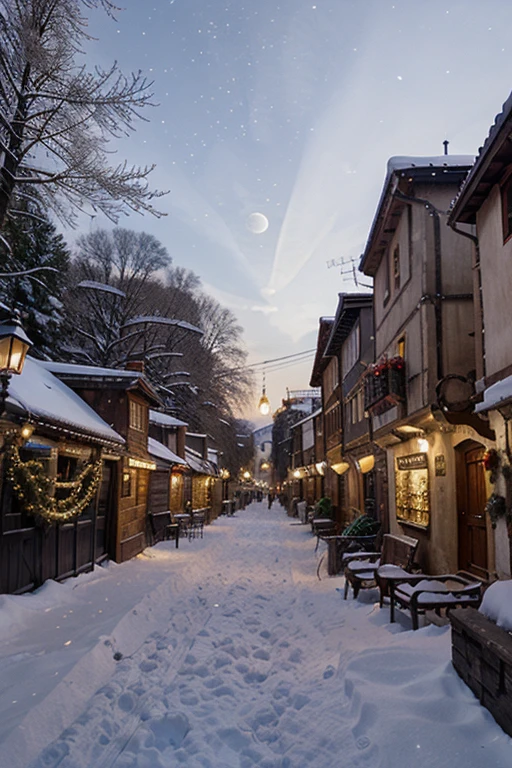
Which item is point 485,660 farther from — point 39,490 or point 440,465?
point 39,490

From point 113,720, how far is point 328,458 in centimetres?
2305

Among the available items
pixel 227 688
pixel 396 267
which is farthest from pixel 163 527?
pixel 227 688

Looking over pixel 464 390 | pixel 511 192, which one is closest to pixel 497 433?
pixel 464 390

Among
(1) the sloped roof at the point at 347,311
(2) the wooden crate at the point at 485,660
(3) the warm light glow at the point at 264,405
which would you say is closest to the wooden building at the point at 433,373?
(2) the wooden crate at the point at 485,660

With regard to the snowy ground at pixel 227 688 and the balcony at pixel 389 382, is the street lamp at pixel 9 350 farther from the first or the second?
the balcony at pixel 389 382

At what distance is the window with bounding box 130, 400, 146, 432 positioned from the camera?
50.9 feet

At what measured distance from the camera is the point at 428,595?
Result: 6.99m

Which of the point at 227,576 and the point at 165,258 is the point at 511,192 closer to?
the point at 227,576

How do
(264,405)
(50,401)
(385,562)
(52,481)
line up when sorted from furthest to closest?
(264,405) < (385,562) < (50,401) < (52,481)

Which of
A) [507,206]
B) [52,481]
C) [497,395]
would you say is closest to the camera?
[497,395]

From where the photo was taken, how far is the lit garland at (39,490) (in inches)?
327

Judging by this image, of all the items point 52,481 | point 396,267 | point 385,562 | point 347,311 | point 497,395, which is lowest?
point 385,562

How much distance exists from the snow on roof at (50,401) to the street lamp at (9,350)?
22.7 inches

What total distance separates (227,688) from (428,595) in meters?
3.04
